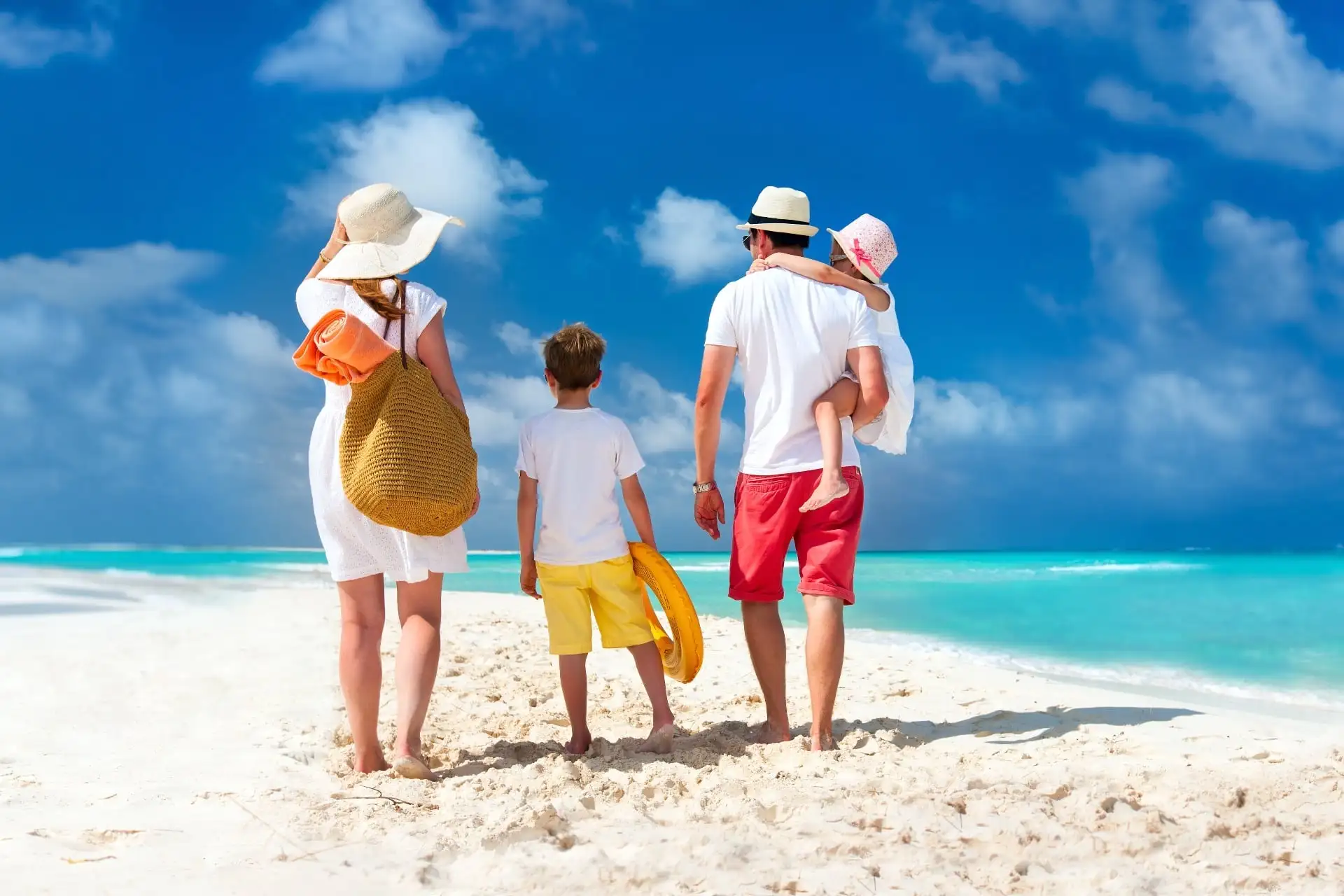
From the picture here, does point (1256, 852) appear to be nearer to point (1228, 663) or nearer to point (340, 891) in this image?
point (340, 891)

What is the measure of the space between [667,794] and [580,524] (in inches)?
42.6

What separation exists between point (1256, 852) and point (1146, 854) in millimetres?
289

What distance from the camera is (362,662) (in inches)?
131

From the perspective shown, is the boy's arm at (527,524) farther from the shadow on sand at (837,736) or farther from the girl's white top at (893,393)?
the girl's white top at (893,393)

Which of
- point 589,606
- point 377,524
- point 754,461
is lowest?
point 589,606

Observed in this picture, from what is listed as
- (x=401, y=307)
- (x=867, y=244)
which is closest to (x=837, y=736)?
(x=867, y=244)

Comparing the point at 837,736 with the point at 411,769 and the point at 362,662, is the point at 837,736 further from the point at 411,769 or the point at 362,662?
the point at 362,662

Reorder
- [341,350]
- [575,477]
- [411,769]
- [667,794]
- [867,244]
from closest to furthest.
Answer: [667,794] < [341,350] < [411,769] < [575,477] < [867,244]

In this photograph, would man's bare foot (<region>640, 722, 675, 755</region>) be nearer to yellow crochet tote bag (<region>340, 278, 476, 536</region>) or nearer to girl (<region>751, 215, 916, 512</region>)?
girl (<region>751, 215, 916, 512</region>)

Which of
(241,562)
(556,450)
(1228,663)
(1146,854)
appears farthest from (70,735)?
(241,562)

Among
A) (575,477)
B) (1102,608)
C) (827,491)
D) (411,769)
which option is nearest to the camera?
(411,769)

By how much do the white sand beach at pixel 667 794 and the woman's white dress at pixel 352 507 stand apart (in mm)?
710

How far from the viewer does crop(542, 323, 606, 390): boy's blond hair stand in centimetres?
364

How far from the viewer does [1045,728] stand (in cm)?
405
